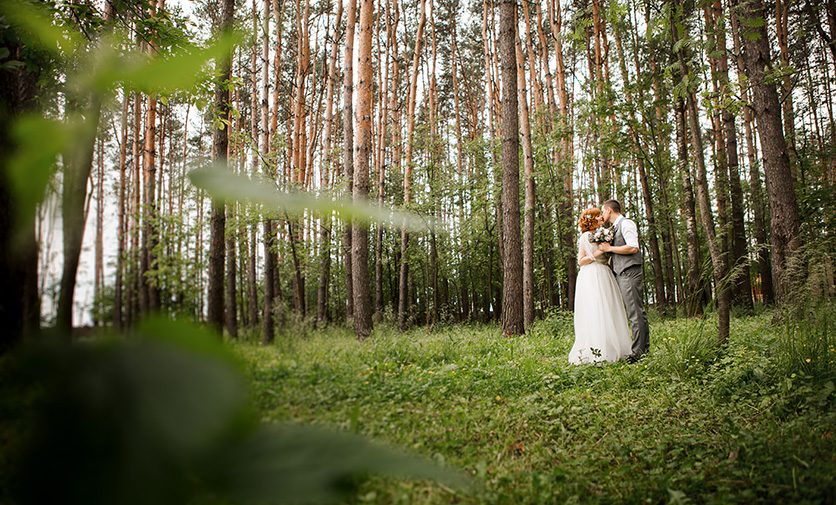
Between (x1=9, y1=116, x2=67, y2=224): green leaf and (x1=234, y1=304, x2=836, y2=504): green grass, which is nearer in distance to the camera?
(x1=9, y1=116, x2=67, y2=224): green leaf

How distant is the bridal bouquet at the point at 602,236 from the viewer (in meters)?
5.13

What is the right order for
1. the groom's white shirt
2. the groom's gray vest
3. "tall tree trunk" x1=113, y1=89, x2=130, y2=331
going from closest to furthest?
"tall tree trunk" x1=113, y1=89, x2=130, y2=331 → the groom's white shirt → the groom's gray vest

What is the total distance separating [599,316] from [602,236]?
100 cm

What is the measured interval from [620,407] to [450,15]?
987 inches

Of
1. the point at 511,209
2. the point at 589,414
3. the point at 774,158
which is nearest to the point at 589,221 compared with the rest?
the point at 511,209

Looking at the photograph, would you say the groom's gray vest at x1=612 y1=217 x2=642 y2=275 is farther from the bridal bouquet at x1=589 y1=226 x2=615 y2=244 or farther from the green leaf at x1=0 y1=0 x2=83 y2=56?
the green leaf at x1=0 y1=0 x2=83 y2=56

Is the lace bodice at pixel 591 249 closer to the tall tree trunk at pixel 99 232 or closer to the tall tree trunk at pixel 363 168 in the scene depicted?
the tall tree trunk at pixel 363 168

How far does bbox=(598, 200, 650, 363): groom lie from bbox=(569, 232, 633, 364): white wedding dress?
104 mm

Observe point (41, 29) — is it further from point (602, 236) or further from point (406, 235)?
point (406, 235)

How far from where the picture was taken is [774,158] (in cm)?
579

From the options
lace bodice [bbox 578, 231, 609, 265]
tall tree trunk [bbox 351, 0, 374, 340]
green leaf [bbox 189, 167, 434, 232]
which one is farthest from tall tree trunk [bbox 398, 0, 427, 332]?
green leaf [bbox 189, 167, 434, 232]

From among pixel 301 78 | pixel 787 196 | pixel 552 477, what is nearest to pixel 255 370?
pixel 552 477

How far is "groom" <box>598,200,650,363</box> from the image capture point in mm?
4824

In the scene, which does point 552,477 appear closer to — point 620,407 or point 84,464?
point 620,407
